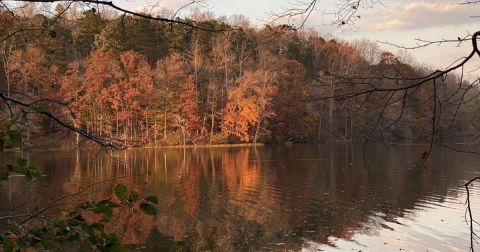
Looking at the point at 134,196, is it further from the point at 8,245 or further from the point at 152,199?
the point at 8,245

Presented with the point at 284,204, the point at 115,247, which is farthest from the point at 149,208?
the point at 284,204

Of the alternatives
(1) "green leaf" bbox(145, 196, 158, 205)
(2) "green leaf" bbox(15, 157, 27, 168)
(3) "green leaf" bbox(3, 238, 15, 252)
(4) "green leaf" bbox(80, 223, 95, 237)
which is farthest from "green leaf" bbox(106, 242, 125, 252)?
(2) "green leaf" bbox(15, 157, 27, 168)

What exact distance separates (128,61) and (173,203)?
96.4 feet

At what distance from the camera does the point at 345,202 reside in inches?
684

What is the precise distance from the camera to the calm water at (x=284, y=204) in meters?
11.9

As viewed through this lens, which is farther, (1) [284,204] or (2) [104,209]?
(1) [284,204]

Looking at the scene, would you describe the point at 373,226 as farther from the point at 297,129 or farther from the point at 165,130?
the point at 297,129

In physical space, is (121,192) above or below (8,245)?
above

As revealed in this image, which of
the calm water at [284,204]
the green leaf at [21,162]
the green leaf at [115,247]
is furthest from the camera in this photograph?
the calm water at [284,204]

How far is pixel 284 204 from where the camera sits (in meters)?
16.8

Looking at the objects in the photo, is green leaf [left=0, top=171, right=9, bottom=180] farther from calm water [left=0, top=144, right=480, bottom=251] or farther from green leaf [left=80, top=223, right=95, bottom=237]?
calm water [left=0, top=144, right=480, bottom=251]

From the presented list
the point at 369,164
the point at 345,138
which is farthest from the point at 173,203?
the point at 345,138

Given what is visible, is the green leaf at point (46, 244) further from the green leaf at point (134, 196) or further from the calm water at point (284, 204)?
the calm water at point (284, 204)

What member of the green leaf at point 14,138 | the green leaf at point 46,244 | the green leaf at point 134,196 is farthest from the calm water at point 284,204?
the green leaf at point 134,196
